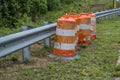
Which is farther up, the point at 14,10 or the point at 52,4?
the point at 14,10

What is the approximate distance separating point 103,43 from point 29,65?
3965 millimetres

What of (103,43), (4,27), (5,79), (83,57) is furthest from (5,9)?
(5,79)

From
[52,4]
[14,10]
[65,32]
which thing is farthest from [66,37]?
[52,4]

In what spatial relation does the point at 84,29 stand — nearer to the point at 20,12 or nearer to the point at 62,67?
the point at 62,67

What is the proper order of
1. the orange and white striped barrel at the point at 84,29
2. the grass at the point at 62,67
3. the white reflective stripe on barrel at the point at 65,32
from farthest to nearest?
the orange and white striped barrel at the point at 84,29 → the white reflective stripe on barrel at the point at 65,32 → the grass at the point at 62,67

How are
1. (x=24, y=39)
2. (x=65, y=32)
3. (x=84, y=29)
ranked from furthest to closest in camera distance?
(x=84, y=29), (x=65, y=32), (x=24, y=39)

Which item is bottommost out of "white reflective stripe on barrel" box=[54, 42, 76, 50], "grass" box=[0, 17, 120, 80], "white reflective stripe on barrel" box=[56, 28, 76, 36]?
"grass" box=[0, 17, 120, 80]

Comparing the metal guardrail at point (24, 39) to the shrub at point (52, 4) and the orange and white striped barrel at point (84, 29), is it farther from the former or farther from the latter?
the shrub at point (52, 4)

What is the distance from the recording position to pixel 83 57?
768cm

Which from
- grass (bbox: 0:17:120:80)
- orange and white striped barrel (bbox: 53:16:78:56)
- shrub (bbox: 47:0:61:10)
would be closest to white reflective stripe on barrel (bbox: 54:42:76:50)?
orange and white striped barrel (bbox: 53:16:78:56)

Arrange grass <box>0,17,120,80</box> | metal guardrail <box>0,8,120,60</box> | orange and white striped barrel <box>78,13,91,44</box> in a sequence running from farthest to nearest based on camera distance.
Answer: orange and white striped barrel <box>78,13,91,44</box>, grass <box>0,17,120,80</box>, metal guardrail <box>0,8,120,60</box>

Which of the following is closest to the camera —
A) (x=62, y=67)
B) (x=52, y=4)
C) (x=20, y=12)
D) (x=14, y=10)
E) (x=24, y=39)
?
(x=24, y=39)

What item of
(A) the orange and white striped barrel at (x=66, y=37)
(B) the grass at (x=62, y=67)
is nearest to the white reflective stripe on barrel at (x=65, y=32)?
(A) the orange and white striped barrel at (x=66, y=37)

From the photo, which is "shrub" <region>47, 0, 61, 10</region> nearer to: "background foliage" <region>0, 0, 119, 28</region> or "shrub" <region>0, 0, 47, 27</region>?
"background foliage" <region>0, 0, 119, 28</region>
